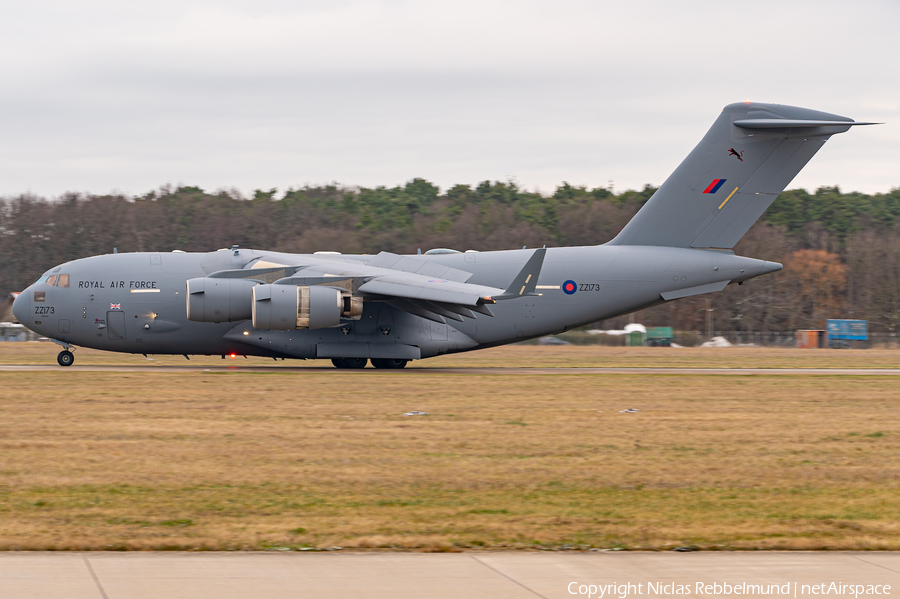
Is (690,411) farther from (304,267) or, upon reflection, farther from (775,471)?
(304,267)

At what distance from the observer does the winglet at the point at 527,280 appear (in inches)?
985

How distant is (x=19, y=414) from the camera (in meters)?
16.1

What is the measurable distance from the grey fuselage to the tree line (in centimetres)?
3068

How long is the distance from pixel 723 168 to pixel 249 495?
22.7 m

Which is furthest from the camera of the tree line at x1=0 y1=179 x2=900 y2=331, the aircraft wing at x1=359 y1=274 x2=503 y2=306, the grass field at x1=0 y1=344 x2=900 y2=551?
the tree line at x1=0 y1=179 x2=900 y2=331

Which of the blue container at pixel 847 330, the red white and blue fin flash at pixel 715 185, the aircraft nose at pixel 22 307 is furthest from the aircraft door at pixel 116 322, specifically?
the blue container at pixel 847 330

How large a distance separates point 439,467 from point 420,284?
47.8 ft

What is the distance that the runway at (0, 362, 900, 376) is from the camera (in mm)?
26953

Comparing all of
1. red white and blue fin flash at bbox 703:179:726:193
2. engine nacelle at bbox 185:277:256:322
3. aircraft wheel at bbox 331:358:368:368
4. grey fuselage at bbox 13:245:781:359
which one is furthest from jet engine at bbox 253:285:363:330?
red white and blue fin flash at bbox 703:179:726:193

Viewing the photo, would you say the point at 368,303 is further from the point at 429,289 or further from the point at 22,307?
the point at 22,307

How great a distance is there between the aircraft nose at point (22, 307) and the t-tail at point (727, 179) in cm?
1789

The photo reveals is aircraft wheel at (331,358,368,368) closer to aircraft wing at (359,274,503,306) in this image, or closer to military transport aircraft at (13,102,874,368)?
military transport aircraft at (13,102,874,368)
